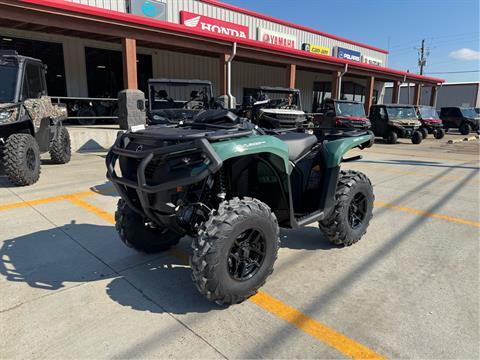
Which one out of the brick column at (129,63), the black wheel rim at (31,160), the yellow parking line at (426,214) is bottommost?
the yellow parking line at (426,214)

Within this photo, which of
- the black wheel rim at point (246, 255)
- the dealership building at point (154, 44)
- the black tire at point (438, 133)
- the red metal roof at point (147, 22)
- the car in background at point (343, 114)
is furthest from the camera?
the black tire at point (438, 133)

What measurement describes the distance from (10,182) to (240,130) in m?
5.17

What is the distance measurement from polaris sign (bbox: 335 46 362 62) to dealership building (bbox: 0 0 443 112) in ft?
3.48

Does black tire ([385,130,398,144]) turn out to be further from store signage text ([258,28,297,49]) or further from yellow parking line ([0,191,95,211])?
yellow parking line ([0,191,95,211])

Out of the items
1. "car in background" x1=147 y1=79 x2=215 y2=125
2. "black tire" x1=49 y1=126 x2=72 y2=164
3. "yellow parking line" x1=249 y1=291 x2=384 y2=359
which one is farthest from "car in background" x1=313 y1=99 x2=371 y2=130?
"yellow parking line" x1=249 y1=291 x2=384 y2=359

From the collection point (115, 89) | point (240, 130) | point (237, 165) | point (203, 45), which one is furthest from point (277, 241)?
point (115, 89)

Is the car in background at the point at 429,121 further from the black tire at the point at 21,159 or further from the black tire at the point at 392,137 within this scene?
the black tire at the point at 21,159

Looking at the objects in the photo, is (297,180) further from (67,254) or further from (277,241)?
(67,254)

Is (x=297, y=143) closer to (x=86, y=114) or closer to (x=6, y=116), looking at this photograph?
(x=6, y=116)

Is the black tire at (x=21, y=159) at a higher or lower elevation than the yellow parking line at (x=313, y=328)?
higher

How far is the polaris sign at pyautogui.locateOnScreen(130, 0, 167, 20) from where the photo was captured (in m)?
14.3

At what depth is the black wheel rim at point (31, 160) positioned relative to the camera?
6.21 meters

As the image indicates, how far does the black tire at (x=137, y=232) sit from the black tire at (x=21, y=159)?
137 inches

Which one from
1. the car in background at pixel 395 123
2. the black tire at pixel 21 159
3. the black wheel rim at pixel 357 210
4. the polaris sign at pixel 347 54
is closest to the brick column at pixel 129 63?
the black tire at pixel 21 159
